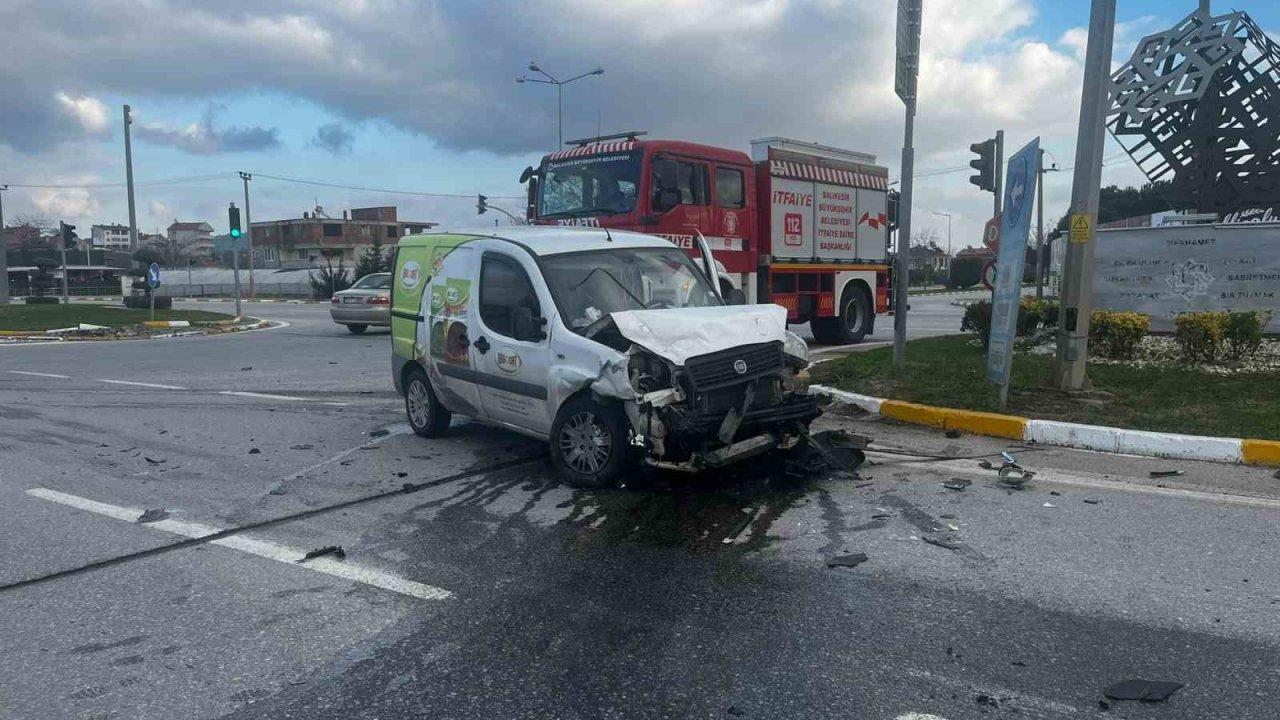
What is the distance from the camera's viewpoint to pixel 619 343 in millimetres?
6230

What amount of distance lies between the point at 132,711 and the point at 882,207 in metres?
16.1

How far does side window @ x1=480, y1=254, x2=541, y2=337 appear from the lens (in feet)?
22.9

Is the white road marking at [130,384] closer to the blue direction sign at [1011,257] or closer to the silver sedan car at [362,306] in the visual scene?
the silver sedan car at [362,306]

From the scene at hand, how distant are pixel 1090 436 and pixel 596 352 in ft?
14.5

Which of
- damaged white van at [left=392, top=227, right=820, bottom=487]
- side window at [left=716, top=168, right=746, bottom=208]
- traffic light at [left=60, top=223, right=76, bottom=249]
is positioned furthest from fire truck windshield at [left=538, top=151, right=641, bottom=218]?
traffic light at [left=60, top=223, right=76, bottom=249]

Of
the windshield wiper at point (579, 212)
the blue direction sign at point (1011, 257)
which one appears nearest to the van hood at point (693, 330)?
the blue direction sign at point (1011, 257)

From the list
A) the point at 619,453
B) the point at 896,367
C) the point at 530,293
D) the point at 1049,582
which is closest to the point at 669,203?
the point at 896,367

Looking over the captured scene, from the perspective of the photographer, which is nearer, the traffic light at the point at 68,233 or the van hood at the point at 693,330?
the van hood at the point at 693,330

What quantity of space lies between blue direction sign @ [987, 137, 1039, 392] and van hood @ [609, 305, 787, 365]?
3010mm

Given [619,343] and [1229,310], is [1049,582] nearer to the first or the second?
[619,343]

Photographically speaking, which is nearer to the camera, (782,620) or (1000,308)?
(782,620)

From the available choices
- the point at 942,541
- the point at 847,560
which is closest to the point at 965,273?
the point at 942,541

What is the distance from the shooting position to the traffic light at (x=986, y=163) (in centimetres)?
1273

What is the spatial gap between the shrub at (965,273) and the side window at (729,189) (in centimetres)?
5886
